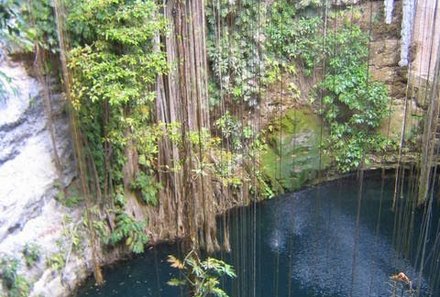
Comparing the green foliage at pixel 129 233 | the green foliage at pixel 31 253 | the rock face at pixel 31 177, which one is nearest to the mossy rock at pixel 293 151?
the green foliage at pixel 129 233

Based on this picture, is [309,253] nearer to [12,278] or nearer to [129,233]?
[129,233]

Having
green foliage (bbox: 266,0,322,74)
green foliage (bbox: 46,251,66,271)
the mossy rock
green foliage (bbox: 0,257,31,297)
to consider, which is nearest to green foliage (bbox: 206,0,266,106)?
green foliage (bbox: 266,0,322,74)

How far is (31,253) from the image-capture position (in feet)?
12.9

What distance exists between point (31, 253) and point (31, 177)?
0.64m

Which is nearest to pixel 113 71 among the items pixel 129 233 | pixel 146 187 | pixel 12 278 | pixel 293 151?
pixel 146 187

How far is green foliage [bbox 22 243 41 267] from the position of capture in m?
3.91

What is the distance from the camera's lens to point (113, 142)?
14.8 ft

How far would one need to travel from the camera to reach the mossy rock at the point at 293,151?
20.5ft

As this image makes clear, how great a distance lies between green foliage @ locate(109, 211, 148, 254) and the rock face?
44 centimetres

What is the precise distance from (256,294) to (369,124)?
309cm

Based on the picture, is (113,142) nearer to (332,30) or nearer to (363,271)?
(363,271)

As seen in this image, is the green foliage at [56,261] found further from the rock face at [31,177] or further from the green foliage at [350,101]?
the green foliage at [350,101]

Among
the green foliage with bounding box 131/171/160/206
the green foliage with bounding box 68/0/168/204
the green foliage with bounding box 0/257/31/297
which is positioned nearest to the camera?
the green foliage with bounding box 0/257/31/297

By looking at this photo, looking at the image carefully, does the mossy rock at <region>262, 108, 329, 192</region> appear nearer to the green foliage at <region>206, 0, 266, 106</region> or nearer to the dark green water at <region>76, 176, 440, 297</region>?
the dark green water at <region>76, 176, 440, 297</region>
